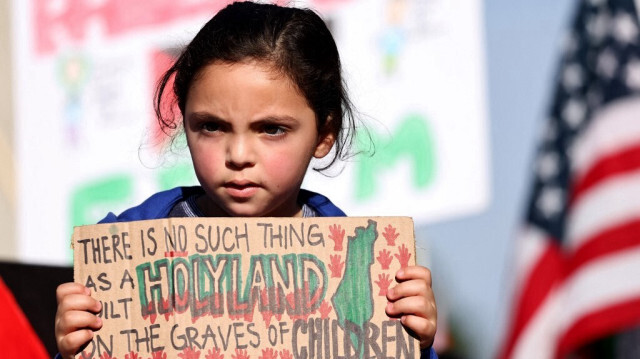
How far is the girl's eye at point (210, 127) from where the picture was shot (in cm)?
192

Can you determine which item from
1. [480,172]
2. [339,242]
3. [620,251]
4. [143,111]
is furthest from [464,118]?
[339,242]

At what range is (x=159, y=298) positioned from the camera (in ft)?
5.75

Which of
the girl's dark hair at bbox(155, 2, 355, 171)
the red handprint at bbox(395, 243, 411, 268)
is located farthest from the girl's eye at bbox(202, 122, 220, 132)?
the red handprint at bbox(395, 243, 411, 268)

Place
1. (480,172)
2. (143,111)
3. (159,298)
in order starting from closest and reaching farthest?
1. (159,298)
2. (480,172)
3. (143,111)

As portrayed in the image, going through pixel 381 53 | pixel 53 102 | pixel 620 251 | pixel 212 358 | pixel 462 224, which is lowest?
pixel 212 358

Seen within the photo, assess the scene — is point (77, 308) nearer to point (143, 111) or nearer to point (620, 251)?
point (620, 251)

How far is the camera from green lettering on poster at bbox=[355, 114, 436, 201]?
448cm

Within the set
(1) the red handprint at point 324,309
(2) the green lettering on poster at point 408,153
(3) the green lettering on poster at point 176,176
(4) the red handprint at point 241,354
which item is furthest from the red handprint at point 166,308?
(3) the green lettering on poster at point 176,176

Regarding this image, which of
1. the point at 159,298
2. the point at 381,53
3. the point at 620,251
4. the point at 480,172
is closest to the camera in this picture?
the point at 159,298

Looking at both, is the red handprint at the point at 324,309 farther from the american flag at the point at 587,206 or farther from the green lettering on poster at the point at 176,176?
the green lettering on poster at the point at 176,176

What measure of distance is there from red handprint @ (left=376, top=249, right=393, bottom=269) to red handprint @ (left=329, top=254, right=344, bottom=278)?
0.06 m

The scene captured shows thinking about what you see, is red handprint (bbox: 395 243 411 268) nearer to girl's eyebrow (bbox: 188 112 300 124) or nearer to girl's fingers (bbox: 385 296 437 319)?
girl's fingers (bbox: 385 296 437 319)

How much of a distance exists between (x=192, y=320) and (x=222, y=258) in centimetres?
10

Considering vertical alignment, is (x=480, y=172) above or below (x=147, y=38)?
below
